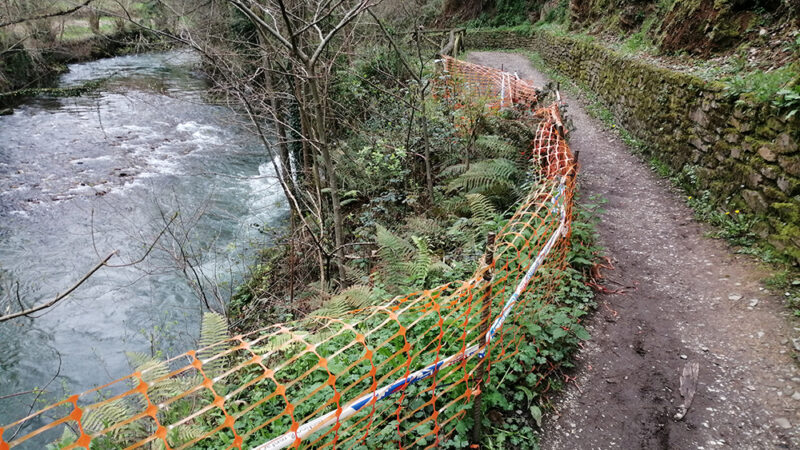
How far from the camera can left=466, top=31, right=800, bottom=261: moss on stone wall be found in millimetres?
4477

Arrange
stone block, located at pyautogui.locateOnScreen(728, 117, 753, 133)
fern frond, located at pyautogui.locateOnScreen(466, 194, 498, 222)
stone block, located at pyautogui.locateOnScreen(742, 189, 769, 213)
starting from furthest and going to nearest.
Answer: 1. fern frond, located at pyautogui.locateOnScreen(466, 194, 498, 222)
2. stone block, located at pyautogui.locateOnScreen(728, 117, 753, 133)
3. stone block, located at pyautogui.locateOnScreen(742, 189, 769, 213)

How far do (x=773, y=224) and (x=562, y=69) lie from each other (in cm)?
1274

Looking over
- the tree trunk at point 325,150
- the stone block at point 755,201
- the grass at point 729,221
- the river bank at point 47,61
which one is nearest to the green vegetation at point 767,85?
the grass at point 729,221

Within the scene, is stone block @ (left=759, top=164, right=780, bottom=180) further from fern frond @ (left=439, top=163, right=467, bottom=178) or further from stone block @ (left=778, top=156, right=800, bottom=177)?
fern frond @ (left=439, top=163, right=467, bottom=178)

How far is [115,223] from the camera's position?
409 inches

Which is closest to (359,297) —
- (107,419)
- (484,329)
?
(484,329)

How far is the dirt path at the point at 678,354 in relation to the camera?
9.98 feet

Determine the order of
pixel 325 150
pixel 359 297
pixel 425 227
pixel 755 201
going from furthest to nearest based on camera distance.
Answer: pixel 425 227 < pixel 325 150 < pixel 755 201 < pixel 359 297

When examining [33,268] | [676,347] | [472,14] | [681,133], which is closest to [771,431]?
[676,347]

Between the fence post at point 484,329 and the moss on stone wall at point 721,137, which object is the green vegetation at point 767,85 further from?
the fence post at point 484,329

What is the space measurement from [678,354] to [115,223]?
1162cm

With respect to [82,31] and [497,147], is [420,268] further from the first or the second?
[82,31]

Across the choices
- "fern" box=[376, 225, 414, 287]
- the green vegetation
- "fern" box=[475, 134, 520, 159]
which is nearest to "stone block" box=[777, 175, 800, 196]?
the green vegetation

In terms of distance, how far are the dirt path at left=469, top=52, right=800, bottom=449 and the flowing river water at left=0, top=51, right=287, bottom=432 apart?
439 cm
